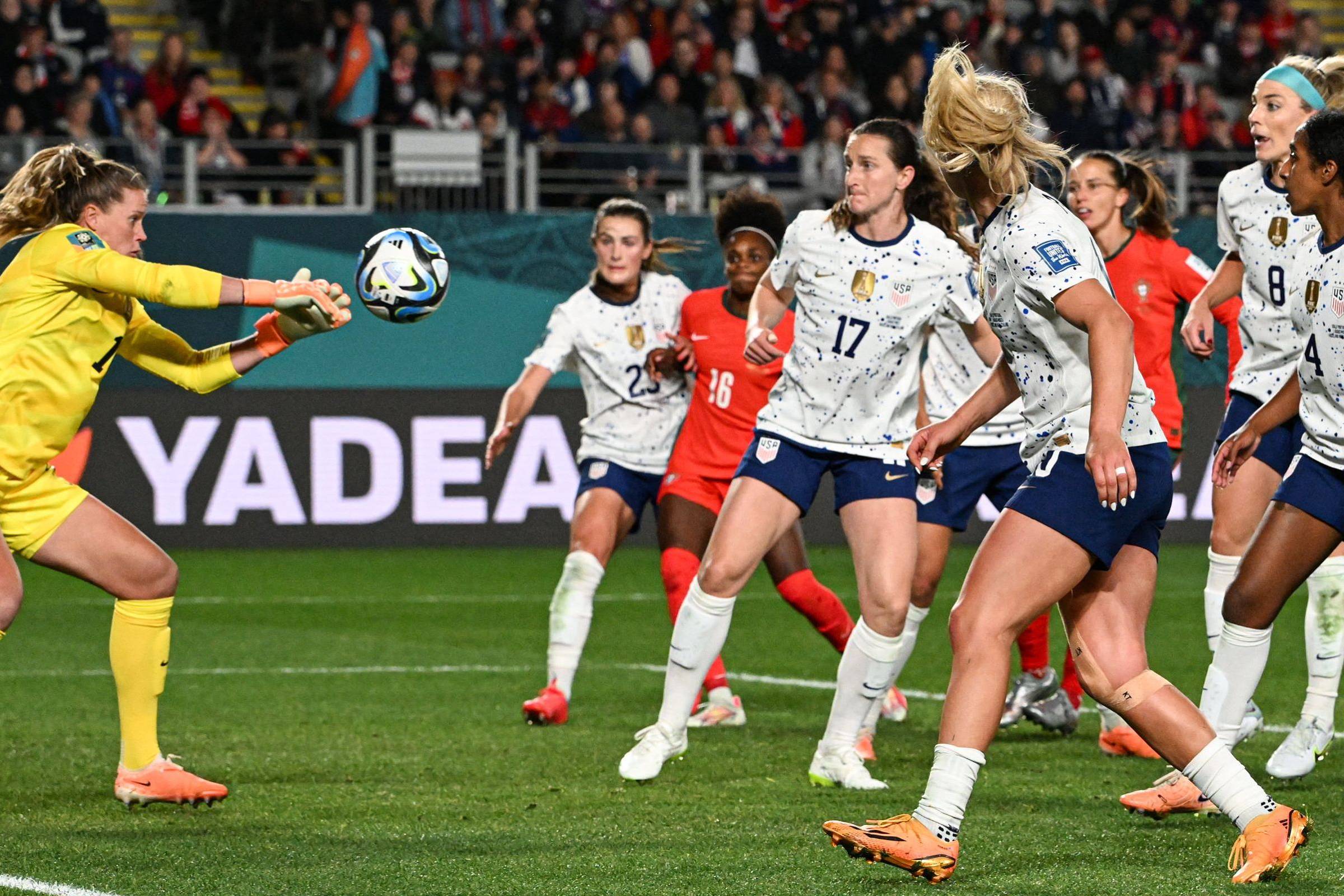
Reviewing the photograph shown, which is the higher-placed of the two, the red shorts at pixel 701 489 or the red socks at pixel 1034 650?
the red shorts at pixel 701 489

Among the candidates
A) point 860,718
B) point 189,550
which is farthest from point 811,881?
point 189,550

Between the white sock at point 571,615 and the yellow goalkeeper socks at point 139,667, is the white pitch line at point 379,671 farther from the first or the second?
the yellow goalkeeper socks at point 139,667

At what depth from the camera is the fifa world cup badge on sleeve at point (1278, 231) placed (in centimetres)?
647

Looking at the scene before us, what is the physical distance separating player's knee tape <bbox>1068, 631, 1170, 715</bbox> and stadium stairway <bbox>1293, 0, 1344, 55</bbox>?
1909 centimetres

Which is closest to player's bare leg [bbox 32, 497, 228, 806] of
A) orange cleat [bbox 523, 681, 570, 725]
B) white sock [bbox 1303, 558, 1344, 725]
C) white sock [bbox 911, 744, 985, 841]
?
orange cleat [bbox 523, 681, 570, 725]

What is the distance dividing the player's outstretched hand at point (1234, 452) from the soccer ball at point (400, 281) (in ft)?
8.00

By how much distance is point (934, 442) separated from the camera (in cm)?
512

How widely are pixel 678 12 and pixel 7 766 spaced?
44.1ft

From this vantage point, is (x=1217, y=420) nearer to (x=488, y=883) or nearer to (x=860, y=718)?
(x=860, y=718)

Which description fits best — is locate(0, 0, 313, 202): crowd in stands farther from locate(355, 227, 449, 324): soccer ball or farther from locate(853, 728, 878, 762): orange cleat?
locate(853, 728, 878, 762): orange cleat

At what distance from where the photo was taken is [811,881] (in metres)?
4.77

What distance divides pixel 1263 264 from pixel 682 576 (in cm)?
258

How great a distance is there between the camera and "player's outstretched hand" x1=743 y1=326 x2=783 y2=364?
19.7ft

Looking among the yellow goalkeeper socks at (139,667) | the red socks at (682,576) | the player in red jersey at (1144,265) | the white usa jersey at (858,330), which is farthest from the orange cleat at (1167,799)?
the yellow goalkeeper socks at (139,667)
